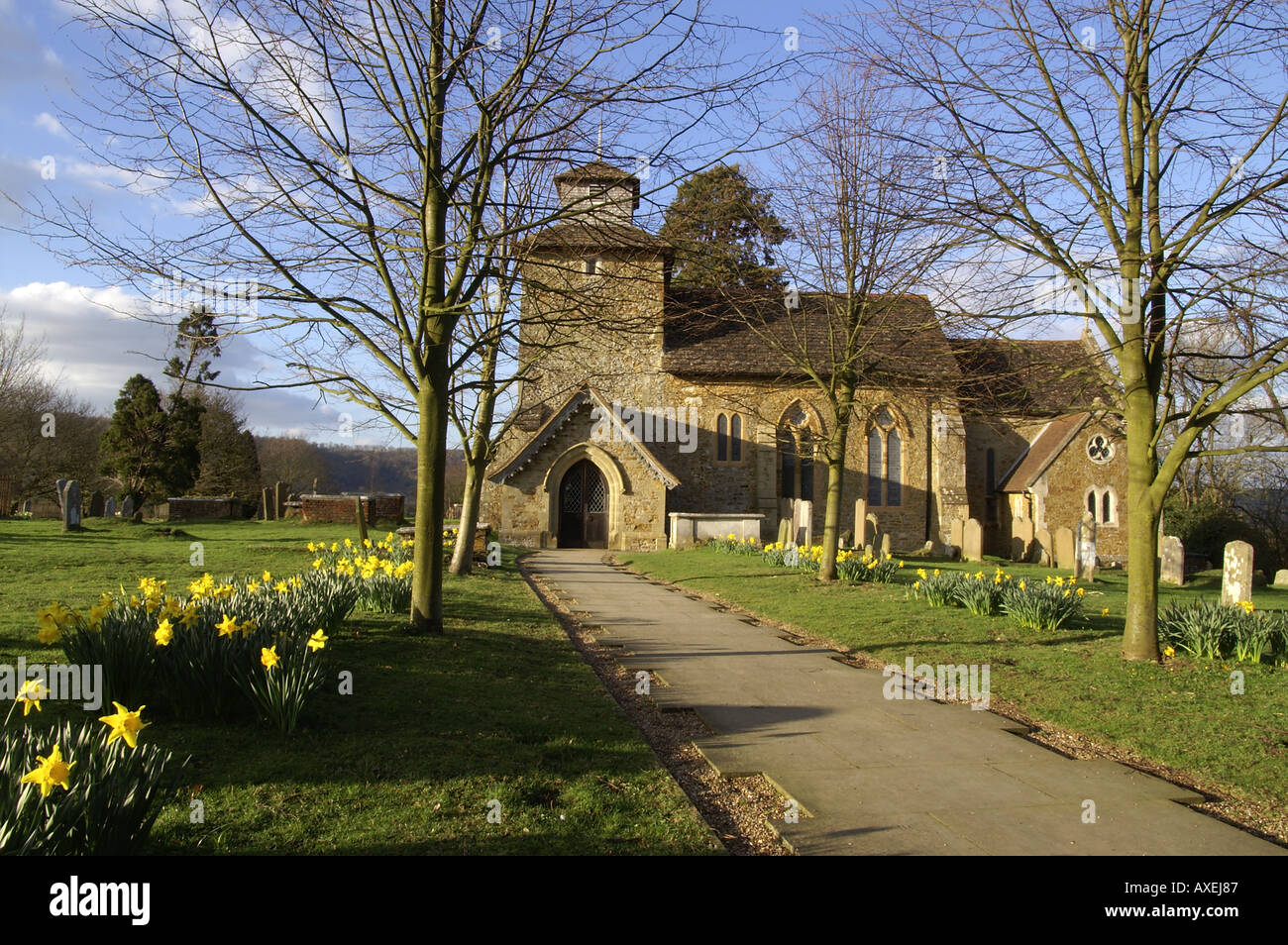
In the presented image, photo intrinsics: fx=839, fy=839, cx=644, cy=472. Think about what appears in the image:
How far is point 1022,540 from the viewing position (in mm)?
29672

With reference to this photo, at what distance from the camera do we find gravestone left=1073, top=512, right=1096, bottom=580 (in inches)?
827

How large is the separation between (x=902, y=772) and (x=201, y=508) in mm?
33526

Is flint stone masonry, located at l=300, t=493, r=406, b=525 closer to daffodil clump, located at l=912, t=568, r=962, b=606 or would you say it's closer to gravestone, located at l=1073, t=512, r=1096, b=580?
daffodil clump, located at l=912, t=568, r=962, b=606

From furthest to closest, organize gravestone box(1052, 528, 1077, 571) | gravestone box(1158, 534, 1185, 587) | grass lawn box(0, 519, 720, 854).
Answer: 1. gravestone box(1052, 528, 1077, 571)
2. gravestone box(1158, 534, 1185, 587)
3. grass lawn box(0, 519, 720, 854)

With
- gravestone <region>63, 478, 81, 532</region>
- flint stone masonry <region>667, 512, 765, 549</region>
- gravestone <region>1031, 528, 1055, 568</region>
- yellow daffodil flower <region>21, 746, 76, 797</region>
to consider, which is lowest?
gravestone <region>1031, 528, 1055, 568</region>

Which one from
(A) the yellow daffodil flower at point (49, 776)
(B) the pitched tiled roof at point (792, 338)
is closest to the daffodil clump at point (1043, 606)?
(B) the pitched tiled roof at point (792, 338)

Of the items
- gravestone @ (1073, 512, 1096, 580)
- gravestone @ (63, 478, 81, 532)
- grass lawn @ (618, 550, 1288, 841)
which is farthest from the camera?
gravestone @ (1073, 512, 1096, 580)

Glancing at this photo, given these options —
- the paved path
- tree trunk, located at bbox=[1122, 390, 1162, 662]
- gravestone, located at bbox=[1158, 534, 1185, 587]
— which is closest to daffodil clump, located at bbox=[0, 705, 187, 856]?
the paved path

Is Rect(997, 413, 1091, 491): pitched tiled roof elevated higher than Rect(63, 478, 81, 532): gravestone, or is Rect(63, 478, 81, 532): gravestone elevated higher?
Rect(997, 413, 1091, 491): pitched tiled roof

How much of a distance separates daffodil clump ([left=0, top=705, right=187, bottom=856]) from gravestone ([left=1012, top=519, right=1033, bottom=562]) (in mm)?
29757

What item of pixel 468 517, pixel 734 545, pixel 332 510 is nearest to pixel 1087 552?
pixel 734 545

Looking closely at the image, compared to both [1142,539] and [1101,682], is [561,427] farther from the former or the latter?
[1101,682]
